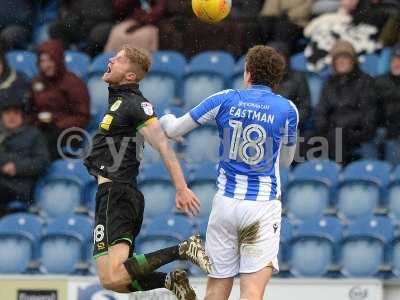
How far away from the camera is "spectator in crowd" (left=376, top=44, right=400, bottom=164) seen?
11727 mm

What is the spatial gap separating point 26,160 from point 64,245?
0.94 metres

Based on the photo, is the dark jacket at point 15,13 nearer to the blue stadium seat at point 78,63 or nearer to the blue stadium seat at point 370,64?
the blue stadium seat at point 78,63

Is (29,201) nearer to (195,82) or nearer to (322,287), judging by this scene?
(195,82)

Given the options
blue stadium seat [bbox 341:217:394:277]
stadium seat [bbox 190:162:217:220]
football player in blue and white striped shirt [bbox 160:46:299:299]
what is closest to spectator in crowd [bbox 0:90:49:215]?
stadium seat [bbox 190:162:217:220]

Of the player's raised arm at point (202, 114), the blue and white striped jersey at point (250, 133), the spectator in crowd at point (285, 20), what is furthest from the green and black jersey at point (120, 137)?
the spectator in crowd at point (285, 20)

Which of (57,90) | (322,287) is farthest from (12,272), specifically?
(322,287)

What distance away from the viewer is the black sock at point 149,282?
8312 millimetres

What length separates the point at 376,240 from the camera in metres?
10.8

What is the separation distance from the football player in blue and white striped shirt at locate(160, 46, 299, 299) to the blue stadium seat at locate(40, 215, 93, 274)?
128 inches

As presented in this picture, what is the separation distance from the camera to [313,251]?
10828 mm

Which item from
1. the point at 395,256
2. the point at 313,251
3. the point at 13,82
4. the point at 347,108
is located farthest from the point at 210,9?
the point at 13,82

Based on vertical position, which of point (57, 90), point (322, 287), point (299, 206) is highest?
point (57, 90)

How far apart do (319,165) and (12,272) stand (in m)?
2.82

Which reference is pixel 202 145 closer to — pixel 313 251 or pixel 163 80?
pixel 163 80
